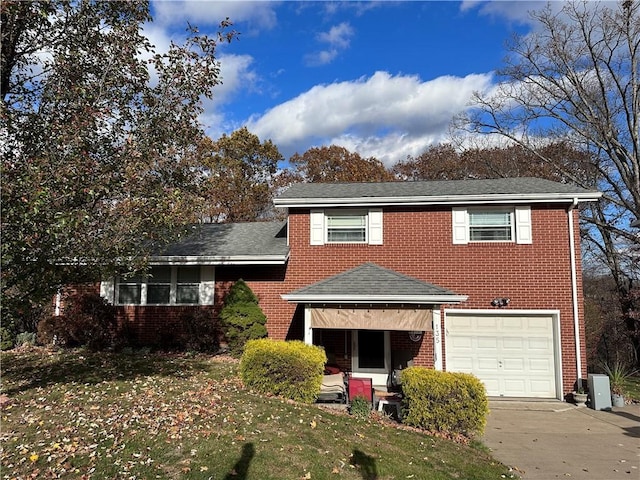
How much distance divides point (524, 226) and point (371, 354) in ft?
18.5

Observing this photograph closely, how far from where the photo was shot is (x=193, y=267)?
1412cm

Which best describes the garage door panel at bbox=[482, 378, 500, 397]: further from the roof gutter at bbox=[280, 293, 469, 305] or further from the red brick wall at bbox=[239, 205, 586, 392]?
the roof gutter at bbox=[280, 293, 469, 305]

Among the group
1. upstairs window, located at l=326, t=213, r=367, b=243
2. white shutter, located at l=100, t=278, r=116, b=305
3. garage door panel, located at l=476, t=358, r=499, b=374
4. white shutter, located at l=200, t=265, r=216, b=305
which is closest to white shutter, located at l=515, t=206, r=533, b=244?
garage door panel, located at l=476, t=358, r=499, b=374

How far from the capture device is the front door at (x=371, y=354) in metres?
12.4

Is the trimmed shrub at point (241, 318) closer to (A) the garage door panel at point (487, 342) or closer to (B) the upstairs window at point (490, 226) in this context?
(A) the garage door panel at point (487, 342)

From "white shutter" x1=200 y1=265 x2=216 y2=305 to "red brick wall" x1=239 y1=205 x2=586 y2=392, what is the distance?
48.7 inches

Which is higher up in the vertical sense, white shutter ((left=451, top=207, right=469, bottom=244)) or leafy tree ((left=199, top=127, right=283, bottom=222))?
leafy tree ((left=199, top=127, right=283, bottom=222))

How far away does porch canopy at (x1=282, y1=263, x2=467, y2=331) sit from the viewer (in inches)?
403

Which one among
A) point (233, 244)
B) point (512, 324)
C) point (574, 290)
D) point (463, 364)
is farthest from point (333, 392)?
point (574, 290)

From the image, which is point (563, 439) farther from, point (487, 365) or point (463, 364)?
point (463, 364)

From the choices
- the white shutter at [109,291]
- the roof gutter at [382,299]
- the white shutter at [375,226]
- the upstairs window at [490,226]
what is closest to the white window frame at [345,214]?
the white shutter at [375,226]

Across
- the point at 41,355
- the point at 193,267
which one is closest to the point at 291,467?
the point at 193,267

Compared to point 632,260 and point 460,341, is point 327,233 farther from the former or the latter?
point 632,260

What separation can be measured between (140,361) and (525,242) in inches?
435
